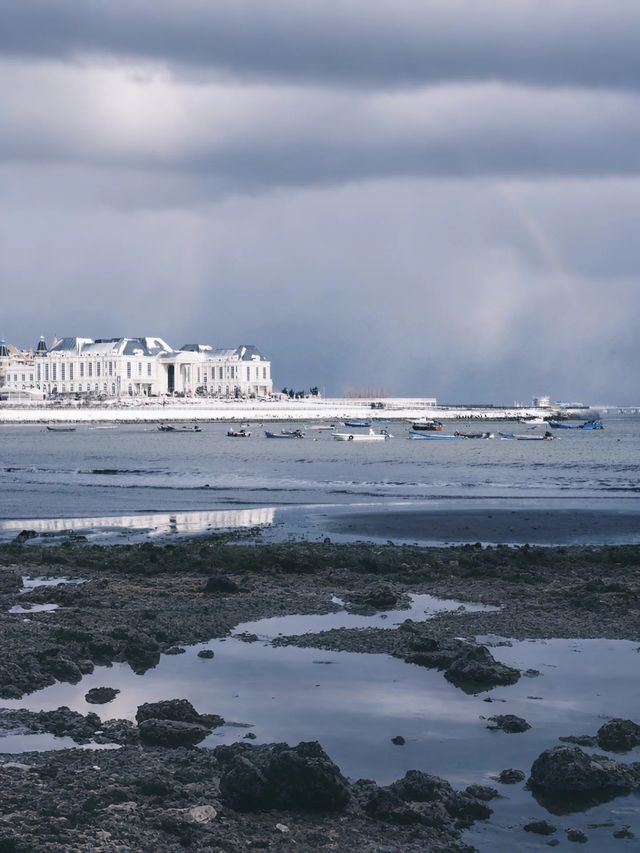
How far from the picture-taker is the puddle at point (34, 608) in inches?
670

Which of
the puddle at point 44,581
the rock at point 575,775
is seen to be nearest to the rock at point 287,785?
the rock at point 575,775

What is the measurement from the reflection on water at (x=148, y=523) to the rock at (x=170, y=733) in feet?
62.9

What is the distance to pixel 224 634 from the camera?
50.4ft

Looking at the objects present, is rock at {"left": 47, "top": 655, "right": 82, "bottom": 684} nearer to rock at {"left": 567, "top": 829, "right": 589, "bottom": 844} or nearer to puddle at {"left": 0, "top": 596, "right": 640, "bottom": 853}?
puddle at {"left": 0, "top": 596, "right": 640, "bottom": 853}

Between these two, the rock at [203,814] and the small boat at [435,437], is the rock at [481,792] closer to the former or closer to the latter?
the rock at [203,814]

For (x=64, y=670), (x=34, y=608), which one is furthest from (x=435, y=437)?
(x=64, y=670)

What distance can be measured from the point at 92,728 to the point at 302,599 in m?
7.58

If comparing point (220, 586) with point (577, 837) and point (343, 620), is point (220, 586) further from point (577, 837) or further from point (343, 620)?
point (577, 837)

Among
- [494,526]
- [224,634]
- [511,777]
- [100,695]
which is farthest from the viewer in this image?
[494,526]

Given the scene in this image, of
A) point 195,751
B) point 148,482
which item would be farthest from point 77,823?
point 148,482

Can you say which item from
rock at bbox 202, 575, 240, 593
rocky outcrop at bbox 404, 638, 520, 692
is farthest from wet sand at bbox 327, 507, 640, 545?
rocky outcrop at bbox 404, 638, 520, 692

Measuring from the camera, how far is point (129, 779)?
934cm

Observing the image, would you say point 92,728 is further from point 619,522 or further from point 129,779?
point 619,522

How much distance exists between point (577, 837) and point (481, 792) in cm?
94
